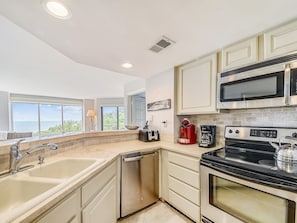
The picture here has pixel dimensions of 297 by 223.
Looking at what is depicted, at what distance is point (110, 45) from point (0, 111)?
589 cm

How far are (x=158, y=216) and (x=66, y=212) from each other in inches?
52.7

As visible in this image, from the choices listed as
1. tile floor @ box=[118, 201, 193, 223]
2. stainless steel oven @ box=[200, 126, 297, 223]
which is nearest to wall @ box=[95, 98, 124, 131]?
tile floor @ box=[118, 201, 193, 223]

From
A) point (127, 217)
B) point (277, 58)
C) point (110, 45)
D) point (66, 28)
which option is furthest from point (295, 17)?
point (127, 217)

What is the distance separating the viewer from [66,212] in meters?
0.88

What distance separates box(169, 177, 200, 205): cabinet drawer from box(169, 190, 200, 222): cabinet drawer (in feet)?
0.16

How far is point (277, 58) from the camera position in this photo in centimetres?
132

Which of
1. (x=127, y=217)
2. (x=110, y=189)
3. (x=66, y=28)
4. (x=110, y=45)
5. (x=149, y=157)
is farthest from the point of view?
(x=149, y=157)

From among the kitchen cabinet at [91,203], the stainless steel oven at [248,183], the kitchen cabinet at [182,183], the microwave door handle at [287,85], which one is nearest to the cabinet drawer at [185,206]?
the kitchen cabinet at [182,183]

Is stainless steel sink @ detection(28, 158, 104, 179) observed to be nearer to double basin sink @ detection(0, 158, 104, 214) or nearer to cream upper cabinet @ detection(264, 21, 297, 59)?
double basin sink @ detection(0, 158, 104, 214)

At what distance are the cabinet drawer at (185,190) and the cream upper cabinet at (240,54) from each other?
4.48 ft

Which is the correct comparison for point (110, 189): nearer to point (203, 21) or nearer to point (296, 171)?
point (296, 171)

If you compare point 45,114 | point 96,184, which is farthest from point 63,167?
point 45,114

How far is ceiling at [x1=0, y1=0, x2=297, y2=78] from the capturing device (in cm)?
111

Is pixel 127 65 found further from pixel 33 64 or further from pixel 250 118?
pixel 33 64
